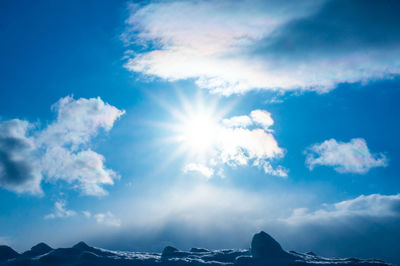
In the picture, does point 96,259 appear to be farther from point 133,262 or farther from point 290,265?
point 290,265

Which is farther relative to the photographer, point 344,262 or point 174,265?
point 174,265

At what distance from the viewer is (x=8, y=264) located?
185500mm

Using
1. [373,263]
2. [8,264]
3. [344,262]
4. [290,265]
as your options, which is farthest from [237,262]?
[8,264]

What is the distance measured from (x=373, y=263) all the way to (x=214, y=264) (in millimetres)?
98504

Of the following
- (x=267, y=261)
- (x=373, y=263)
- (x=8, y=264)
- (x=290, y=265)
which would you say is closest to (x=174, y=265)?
(x=267, y=261)

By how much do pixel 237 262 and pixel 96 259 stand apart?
95.8m

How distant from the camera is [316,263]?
182500 mm

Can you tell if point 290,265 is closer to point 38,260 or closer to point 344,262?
point 344,262

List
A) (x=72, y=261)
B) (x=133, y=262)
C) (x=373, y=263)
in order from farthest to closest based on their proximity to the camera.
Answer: (x=133, y=262) < (x=72, y=261) < (x=373, y=263)

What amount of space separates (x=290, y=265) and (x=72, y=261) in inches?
5475

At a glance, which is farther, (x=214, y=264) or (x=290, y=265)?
(x=214, y=264)

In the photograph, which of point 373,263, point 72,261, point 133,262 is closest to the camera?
point 373,263

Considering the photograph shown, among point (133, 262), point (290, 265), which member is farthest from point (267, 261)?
point (133, 262)

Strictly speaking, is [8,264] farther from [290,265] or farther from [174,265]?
[290,265]
